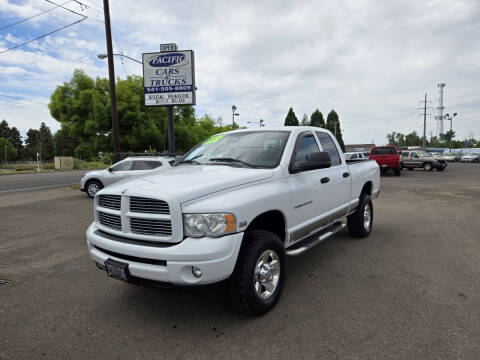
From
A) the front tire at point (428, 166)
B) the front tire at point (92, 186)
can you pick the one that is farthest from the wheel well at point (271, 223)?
the front tire at point (428, 166)

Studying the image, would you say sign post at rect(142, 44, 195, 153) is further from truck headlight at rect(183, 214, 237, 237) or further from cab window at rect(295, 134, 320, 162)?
truck headlight at rect(183, 214, 237, 237)

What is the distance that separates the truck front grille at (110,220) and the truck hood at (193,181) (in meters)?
0.25

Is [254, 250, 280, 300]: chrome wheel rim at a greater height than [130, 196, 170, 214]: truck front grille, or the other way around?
[130, 196, 170, 214]: truck front grille

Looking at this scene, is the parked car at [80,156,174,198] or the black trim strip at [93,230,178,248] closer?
the black trim strip at [93,230,178,248]

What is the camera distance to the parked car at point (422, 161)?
25.2 metres

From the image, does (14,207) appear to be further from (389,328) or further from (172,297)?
(389,328)

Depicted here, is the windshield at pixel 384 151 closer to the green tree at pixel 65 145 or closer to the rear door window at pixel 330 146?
the rear door window at pixel 330 146

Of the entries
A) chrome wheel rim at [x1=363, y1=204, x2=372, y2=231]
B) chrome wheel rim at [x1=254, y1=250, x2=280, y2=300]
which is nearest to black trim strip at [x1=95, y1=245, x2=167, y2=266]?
chrome wheel rim at [x1=254, y1=250, x2=280, y2=300]

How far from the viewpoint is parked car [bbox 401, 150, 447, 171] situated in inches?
992

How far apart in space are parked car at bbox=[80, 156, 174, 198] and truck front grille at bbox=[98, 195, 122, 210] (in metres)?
8.09

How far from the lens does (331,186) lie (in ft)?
14.2

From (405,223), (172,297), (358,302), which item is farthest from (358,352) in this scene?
(405,223)

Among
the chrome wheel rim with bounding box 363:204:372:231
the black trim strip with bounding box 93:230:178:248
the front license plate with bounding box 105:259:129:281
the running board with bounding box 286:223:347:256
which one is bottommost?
the chrome wheel rim with bounding box 363:204:372:231

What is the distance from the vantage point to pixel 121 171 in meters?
11.6
